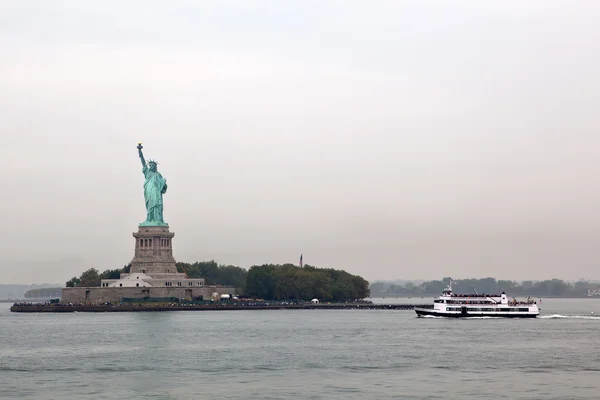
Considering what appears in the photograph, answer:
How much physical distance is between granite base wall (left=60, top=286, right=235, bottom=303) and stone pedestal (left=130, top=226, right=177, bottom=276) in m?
3.99

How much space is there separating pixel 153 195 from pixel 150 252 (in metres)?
8.67

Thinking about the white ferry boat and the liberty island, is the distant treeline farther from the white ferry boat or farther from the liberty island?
the white ferry boat

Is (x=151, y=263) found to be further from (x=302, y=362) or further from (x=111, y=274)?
(x=302, y=362)

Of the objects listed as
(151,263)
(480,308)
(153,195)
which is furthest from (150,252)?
(480,308)

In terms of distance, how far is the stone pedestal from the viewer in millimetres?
167375

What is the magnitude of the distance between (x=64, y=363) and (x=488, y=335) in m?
39.1

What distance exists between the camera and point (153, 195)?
167250mm

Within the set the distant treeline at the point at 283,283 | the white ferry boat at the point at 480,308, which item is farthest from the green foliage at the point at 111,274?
the white ferry boat at the point at 480,308

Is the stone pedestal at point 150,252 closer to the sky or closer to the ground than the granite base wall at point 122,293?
closer to the sky

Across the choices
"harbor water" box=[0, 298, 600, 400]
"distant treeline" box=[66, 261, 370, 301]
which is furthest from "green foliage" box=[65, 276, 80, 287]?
"harbor water" box=[0, 298, 600, 400]

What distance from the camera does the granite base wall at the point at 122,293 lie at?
16362 centimetres

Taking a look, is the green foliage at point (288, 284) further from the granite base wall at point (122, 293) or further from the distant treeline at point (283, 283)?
the granite base wall at point (122, 293)

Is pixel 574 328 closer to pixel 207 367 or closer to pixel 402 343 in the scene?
pixel 402 343

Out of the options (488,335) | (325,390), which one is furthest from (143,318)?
(325,390)
